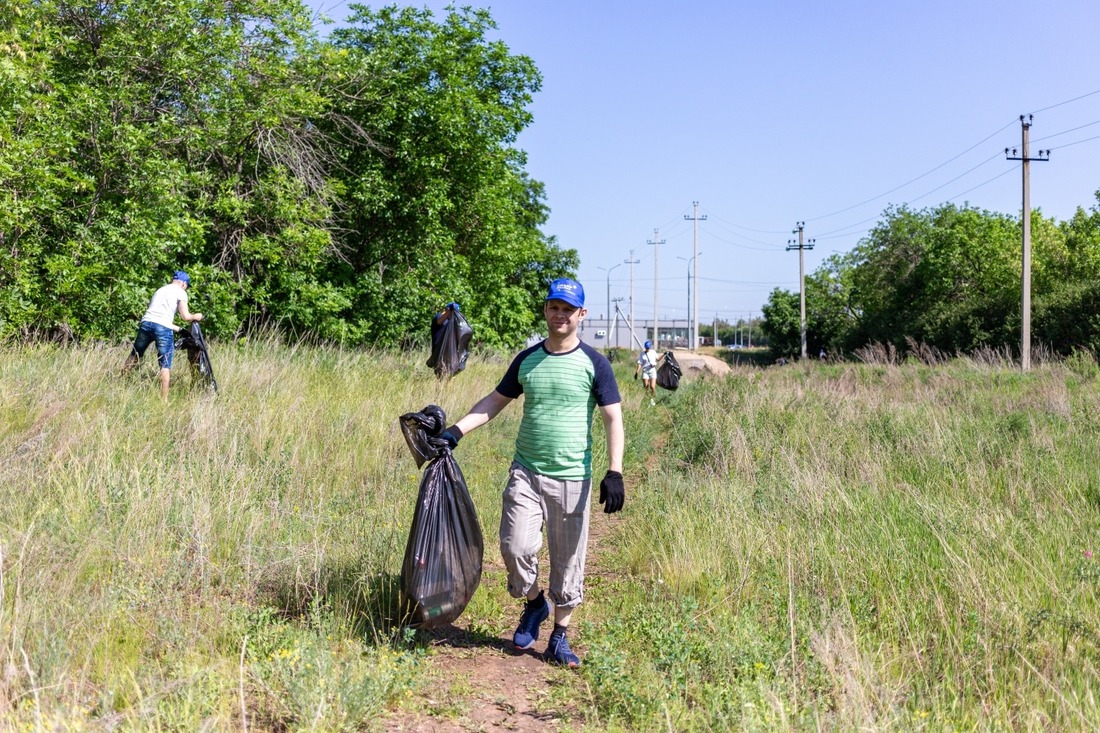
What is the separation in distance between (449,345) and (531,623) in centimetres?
916

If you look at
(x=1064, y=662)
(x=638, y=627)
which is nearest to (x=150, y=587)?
(x=638, y=627)

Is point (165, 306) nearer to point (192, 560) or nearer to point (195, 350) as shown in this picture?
point (195, 350)

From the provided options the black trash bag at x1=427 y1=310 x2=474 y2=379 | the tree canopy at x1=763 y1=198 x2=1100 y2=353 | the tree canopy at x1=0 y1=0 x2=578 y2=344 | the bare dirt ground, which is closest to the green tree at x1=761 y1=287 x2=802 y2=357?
the tree canopy at x1=763 y1=198 x2=1100 y2=353

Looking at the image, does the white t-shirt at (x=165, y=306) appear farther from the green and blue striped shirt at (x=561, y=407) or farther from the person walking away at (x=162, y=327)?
the green and blue striped shirt at (x=561, y=407)

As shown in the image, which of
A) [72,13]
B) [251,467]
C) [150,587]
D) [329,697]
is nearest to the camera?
[329,697]

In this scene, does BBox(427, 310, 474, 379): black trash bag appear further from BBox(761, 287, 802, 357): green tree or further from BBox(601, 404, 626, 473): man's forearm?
BBox(761, 287, 802, 357): green tree

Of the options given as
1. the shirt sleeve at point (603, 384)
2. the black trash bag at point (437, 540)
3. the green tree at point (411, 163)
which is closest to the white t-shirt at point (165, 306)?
the black trash bag at point (437, 540)

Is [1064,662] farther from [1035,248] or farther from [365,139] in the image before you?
[1035,248]

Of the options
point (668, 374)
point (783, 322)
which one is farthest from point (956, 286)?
point (668, 374)

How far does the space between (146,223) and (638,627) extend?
10.9 meters

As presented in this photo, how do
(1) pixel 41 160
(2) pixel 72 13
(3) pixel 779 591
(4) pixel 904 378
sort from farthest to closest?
(4) pixel 904 378, (2) pixel 72 13, (1) pixel 41 160, (3) pixel 779 591

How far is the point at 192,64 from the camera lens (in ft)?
47.7

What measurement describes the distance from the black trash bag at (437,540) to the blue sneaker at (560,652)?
0.47 metres

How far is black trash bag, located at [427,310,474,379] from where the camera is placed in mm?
13523
